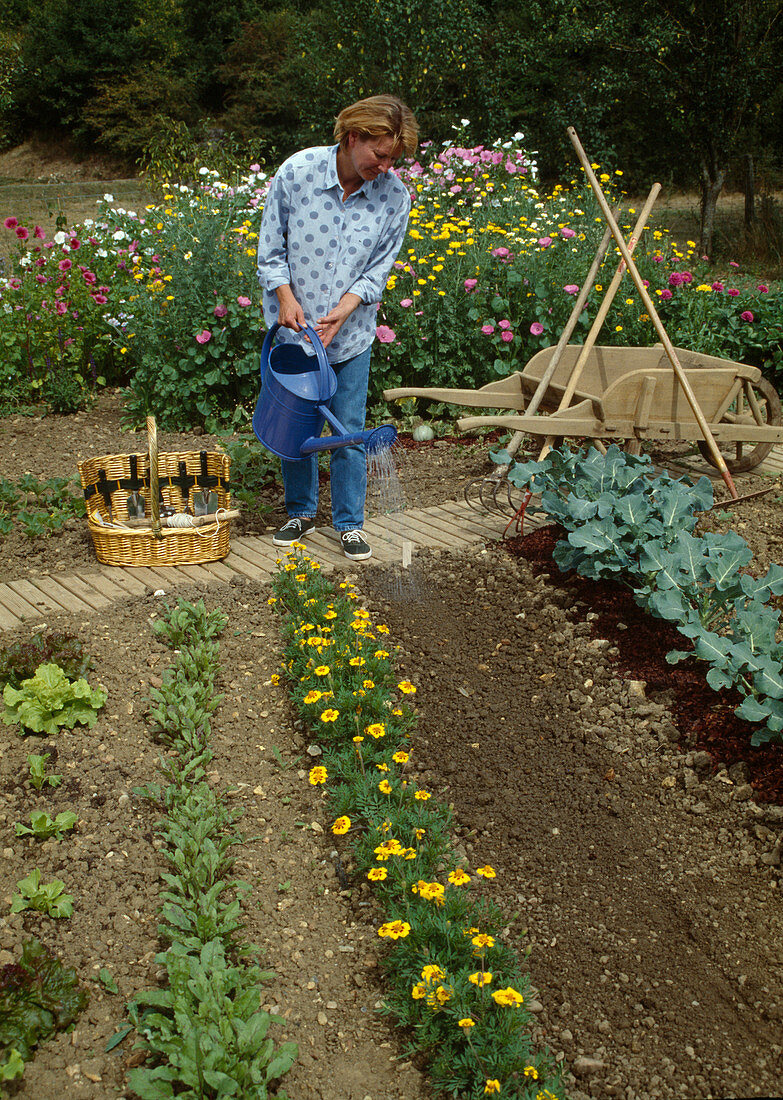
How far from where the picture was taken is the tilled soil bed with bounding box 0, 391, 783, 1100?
1.83 metres

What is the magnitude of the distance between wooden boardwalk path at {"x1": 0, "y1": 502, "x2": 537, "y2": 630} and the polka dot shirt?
3.00ft

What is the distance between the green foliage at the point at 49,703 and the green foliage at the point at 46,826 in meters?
0.41

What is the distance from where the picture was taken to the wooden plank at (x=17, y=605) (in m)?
3.40

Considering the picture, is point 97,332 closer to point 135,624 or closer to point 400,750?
point 135,624

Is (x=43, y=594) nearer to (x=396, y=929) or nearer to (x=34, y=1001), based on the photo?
(x=34, y=1001)

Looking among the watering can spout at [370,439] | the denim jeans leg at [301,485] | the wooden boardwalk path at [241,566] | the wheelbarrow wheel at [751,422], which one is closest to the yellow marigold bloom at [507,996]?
the watering can spout at [370,439]

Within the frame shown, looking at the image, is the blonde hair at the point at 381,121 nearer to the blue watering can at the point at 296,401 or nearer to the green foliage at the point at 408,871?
the blue watering can at the point at 296,401

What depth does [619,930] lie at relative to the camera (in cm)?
211

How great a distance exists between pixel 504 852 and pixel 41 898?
3.73 ft

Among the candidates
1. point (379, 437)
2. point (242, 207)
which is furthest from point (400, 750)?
point (242, 207)

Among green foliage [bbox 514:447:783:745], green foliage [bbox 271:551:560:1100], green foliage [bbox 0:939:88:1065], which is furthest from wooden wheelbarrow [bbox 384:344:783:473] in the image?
green foliage [bbox 0:939:88:1065]

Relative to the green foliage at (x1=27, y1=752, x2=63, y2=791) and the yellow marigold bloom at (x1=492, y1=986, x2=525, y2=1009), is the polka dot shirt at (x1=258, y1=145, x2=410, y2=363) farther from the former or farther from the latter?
the yellow marigold bloom at (x1=492, y1=986, x2=525, y2=1009)

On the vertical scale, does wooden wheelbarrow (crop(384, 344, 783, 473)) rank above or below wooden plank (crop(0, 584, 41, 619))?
above

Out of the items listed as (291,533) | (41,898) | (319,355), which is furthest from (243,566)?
(41,898)
